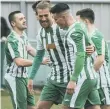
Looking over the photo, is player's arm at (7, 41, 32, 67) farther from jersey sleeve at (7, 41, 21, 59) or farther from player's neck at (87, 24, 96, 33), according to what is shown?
player's neck at (87, 24, 96, 33)

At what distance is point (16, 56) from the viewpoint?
32.1 ft

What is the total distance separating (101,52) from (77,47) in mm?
1466

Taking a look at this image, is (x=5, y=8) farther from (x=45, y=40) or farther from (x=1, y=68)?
(x=45, y=40)

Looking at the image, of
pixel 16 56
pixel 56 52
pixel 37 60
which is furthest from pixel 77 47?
pixel 16 56

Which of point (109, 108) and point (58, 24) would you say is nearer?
point (58, 24)

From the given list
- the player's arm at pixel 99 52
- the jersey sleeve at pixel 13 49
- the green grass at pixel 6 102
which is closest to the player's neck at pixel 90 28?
the player's arm at pixel 99 52

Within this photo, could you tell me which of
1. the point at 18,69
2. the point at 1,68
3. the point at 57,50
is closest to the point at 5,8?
the point at 1,68

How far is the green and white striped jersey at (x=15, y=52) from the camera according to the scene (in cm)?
985

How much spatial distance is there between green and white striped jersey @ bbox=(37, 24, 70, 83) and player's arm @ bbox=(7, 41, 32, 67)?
842mm

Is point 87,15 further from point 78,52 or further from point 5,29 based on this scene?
point 5,29

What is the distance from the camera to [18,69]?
32.7 ft

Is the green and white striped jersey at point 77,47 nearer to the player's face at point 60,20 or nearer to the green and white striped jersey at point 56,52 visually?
the player's face at point 60,20

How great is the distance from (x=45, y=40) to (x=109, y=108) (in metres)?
1.73

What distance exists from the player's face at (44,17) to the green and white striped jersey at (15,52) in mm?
1204
